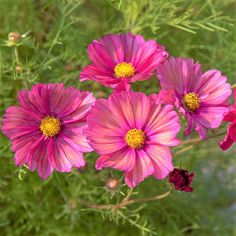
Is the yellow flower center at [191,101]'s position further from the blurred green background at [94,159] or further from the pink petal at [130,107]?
the blurred green background at [94,159]

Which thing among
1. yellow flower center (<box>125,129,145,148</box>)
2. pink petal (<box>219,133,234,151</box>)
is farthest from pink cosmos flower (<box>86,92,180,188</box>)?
pink petal (<box>219,133,234,151</box>)

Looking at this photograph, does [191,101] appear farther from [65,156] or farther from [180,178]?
[65,156]

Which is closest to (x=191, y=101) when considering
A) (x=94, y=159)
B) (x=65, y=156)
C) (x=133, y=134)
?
(x=133, y=134)

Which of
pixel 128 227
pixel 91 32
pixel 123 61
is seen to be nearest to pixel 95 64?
pixel 123 61

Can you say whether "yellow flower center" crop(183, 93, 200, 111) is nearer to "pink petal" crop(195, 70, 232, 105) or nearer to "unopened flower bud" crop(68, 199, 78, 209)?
"pink petal" crop(195, 70, 232, 105)

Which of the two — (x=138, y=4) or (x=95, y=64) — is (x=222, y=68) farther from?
(x=95, y=64)

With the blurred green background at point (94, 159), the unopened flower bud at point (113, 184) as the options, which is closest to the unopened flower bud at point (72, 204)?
the blurred green background at point (94, 159)
